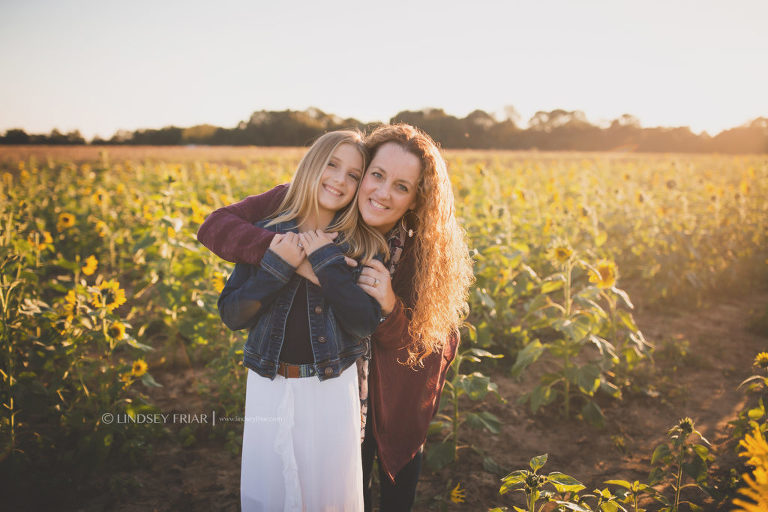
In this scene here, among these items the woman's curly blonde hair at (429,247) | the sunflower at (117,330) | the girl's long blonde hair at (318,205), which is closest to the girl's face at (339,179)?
the girl's long blonde hair at (318,205)

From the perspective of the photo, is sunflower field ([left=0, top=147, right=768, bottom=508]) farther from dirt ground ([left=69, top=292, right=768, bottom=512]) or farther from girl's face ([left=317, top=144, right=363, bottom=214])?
girl's face ([left=317, top=144, right=363, bottom=214])

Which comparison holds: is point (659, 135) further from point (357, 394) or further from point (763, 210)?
point (357, 394)

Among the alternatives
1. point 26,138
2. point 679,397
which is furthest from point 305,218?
point 26,138

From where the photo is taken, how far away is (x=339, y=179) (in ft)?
5.48

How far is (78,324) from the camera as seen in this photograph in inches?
91.0

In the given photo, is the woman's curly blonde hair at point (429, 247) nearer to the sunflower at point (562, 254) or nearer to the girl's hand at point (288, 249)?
the girl's hand at point (288, 249)

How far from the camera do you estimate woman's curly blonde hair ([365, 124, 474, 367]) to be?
176 cm

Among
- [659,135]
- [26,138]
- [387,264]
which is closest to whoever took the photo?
[387,264]

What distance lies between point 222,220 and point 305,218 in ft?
0.97

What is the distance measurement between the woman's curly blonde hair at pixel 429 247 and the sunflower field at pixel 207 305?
0.52 meters

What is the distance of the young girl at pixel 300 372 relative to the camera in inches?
56.8

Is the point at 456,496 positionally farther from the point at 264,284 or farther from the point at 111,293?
the point at 111,293

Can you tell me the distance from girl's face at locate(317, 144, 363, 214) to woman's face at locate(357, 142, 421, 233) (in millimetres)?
52

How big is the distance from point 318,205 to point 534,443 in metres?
2.06
